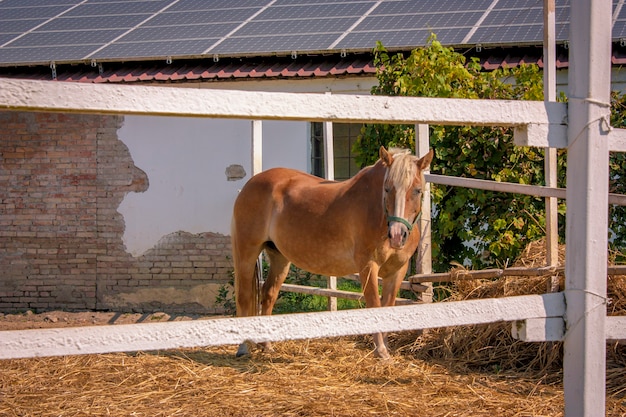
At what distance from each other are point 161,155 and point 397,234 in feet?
17.9

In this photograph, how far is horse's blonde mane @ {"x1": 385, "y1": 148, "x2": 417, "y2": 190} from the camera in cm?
500

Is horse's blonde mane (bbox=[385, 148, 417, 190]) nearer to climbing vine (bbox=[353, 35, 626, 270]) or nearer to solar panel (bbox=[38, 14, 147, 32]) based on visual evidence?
climbing vine (bbox=[353, 35, 626, 270])

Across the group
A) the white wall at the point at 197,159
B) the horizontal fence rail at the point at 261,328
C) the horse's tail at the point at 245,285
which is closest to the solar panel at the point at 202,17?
the white wall at the point at 197,159

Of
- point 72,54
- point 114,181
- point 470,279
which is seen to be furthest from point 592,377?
point 72,54

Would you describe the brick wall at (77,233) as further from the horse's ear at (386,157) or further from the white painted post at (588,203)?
the white painted post at (588,203)

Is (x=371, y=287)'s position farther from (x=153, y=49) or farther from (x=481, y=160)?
(x=153, y=49)

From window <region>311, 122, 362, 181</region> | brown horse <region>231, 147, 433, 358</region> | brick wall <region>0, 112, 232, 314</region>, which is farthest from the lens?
window <region>311, 122, 362, 181</region>

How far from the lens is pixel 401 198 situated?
497 cm

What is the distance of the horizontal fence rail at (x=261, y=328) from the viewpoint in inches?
64.4

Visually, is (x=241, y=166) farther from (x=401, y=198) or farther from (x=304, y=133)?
(x=401, y=198)

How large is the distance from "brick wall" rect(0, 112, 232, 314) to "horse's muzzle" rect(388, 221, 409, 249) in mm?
4912

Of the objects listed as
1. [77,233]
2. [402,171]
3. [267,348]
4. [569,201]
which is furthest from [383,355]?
[77,233]

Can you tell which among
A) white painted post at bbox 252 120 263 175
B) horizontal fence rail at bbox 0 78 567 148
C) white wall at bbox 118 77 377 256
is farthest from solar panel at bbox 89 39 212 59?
horizontal fence rail at bbox 0 78 567 148

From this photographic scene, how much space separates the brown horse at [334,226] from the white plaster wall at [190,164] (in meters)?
2.91
